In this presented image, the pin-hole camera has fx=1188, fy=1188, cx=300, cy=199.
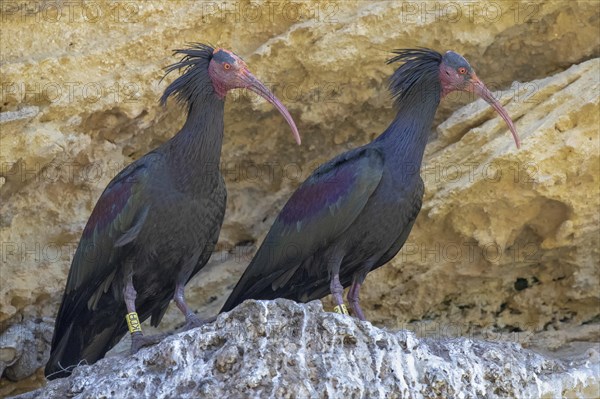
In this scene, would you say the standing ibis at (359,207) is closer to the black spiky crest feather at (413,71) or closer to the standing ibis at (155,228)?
the black spiky crest feather at (413,71)

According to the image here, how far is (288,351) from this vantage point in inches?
281

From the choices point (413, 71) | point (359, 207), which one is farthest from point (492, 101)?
point (359, 207)

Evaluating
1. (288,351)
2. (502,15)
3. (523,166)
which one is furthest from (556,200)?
(288,351)

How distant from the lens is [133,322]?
845 cm

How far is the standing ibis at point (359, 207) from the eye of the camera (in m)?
8.67

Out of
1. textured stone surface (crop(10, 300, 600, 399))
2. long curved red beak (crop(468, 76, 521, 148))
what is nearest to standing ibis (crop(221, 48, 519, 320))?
long curved red beak (crop(468, 76, 521, 148))

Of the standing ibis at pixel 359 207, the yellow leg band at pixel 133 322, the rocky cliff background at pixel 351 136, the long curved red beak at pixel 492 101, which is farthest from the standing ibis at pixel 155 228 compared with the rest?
the long curved red beak at pixel 492 101

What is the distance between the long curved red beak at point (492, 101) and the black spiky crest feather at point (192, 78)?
2071 millimetres

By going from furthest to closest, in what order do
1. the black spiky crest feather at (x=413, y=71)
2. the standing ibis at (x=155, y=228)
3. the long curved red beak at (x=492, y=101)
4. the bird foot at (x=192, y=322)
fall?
the black spiky crest feather at (x=413, y=71) < the long curved red beak at (x=492, y=101) < the standing ibis at (x=155, y=228) < the bird foot at (x=192, y=322)

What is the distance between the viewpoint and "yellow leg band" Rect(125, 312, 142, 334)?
27.6ft

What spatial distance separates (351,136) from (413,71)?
1.47m

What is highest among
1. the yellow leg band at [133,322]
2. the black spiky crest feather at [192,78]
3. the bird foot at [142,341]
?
the black spiky crest feather at [192,78]

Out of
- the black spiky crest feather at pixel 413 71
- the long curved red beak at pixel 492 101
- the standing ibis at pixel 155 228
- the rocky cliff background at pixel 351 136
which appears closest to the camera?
the standing ibis at pixel 155 228

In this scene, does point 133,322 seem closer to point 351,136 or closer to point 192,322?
point 192,322
